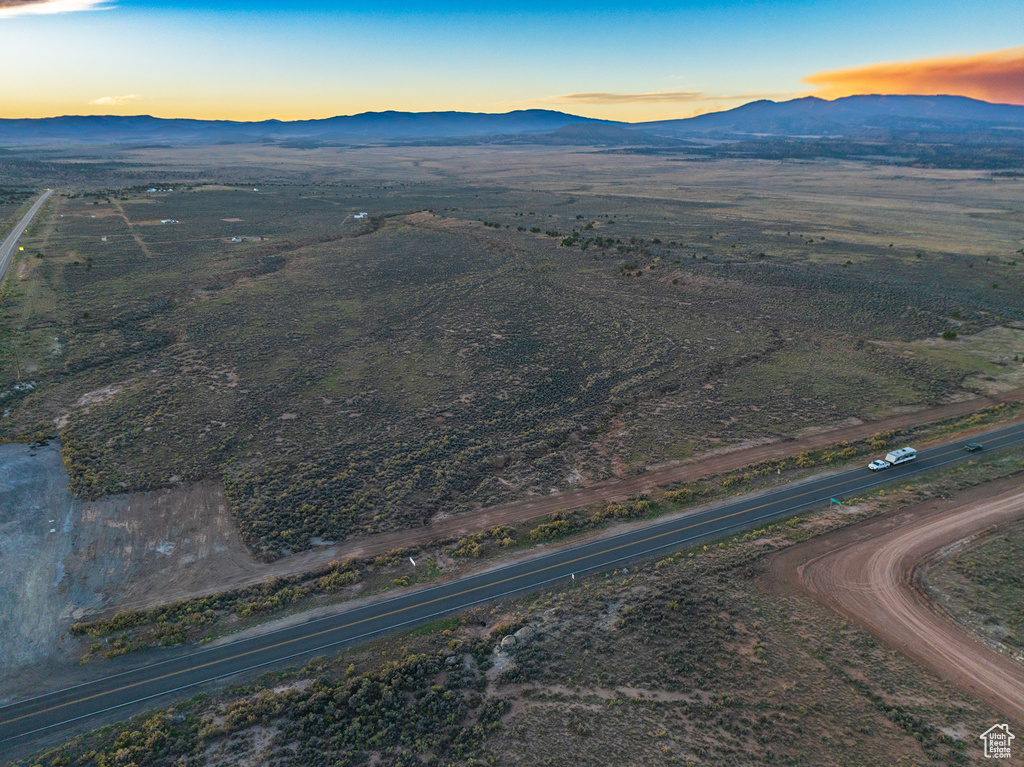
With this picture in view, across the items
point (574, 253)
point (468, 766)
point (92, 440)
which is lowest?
point (468, 766)

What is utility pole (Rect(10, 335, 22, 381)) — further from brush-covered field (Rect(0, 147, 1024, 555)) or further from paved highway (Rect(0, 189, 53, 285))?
paved highway (Rect(0, 189, 53, 285))

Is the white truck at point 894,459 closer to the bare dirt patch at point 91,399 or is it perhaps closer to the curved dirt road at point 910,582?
the curved dirt road at point 910,582

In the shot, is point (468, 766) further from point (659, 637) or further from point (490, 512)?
point (490, 512)

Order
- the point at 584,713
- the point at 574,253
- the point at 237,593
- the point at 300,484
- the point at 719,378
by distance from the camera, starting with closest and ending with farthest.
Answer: the point at 584,713 → the point at 237,593 → the point at 300,484 → the point at 719,378 → the point at 574,253

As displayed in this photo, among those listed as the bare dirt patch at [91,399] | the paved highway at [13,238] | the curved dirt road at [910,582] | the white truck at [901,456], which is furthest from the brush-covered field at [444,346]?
the curved dirt road at [910,582]

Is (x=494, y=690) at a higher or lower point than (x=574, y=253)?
lower

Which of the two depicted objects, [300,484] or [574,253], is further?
[574,253]

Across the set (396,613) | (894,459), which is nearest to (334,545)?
(396,613)

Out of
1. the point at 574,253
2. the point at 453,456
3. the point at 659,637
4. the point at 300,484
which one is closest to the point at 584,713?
the point at 659,637
